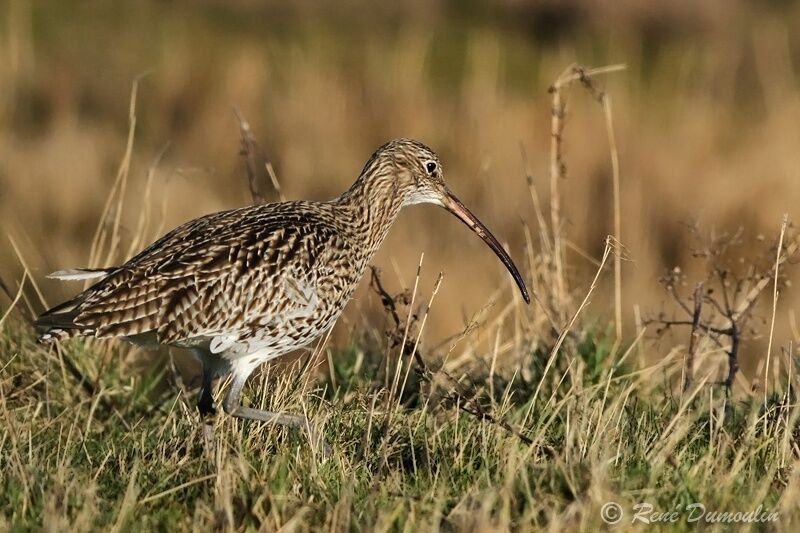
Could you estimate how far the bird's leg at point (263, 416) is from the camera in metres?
5.50

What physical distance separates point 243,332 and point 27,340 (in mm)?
1448

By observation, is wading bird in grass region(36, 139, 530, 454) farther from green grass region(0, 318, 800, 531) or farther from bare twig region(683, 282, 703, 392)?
bare twig region(683, 282, 703, 392)

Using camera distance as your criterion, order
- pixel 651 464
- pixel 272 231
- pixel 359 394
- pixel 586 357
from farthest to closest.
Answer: pixel 586 357, pixel 272 231, pixel 359 394, pixel 651 464

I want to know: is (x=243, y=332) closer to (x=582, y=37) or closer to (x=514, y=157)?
(x=514, y=157)

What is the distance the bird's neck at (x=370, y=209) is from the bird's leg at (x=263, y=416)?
3.37ft

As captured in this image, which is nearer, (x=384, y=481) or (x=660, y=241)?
(x=384, y=481)

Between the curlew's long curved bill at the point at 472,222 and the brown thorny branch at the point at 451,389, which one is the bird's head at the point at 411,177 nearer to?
the curlew's long curved bill at the point at 472,222

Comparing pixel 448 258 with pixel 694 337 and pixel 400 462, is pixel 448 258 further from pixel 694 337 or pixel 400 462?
pixel 400 462

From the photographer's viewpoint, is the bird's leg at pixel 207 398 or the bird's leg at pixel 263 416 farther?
the bird's leg at pixel 207 398

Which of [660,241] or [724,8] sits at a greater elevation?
[724,8]

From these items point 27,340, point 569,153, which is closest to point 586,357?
point 27,340

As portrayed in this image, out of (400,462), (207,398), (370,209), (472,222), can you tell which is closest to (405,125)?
(472,222)

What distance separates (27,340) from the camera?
7.20 meters

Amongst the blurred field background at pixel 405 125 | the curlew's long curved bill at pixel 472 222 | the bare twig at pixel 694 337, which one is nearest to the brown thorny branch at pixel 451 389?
the curlew's long curved bill at pixel 472 222
